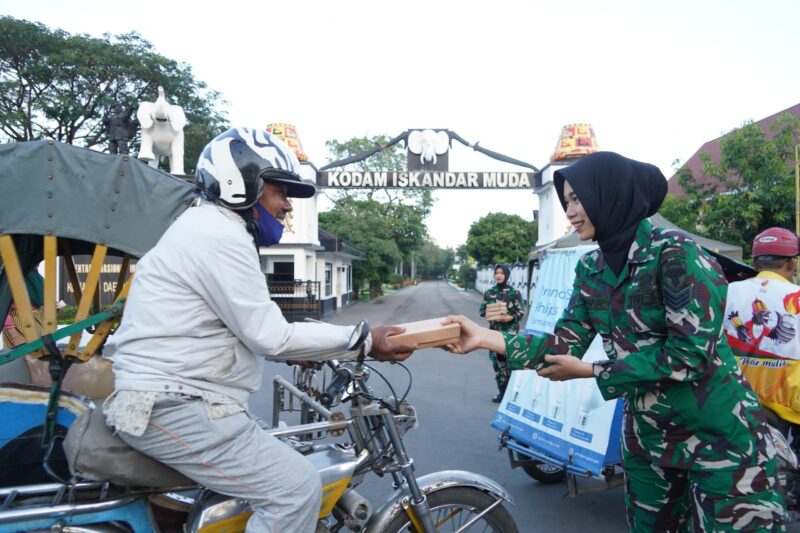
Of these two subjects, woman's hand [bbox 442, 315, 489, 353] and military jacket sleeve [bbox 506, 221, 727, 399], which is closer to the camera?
military jacket sleeve [bbox 506, 221, 727, 399]

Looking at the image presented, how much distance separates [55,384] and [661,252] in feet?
8.54

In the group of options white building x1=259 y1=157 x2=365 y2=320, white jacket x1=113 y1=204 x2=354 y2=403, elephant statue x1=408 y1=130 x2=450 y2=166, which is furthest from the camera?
elephant statue x1=408 y1=130 x2=450 y2=166

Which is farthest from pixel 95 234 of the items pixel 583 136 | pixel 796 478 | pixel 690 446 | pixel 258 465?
pixel 583 136

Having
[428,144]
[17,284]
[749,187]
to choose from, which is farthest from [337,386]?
[428,144]

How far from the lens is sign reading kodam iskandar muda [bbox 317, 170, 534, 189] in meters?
20.4

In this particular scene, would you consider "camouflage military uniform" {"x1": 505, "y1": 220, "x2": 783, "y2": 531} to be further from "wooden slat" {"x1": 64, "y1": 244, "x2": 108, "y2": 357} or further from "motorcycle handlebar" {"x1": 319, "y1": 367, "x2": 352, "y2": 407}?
"wooden slat" {"x1": 64, "y1": 244, "x2": 108, "y2": 357}

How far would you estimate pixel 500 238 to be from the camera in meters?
49.4

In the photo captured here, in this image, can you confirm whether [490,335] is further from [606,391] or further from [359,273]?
[359,273]

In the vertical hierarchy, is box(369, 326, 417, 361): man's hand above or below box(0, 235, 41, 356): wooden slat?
below

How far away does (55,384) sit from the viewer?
2.51m

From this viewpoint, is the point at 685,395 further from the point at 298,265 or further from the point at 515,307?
the point at 298,265

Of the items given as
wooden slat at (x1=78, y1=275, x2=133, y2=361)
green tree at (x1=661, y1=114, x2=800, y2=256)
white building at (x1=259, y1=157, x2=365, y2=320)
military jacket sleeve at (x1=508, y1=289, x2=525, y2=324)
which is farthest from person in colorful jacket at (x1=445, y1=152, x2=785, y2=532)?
white building at (x1=259, y1=157, x2=365, y2=320)

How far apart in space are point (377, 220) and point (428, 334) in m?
29.4

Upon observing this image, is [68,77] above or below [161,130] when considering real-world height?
above
